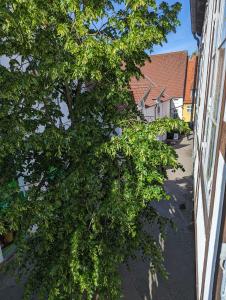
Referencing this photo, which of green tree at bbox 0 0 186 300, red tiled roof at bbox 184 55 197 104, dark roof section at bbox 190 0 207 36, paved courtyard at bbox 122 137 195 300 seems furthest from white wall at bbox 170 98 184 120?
green tree at bbox 0 0 186 300

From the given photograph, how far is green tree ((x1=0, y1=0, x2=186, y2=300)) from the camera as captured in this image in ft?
15.2

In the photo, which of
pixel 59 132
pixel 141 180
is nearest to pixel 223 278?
pixel 141 180

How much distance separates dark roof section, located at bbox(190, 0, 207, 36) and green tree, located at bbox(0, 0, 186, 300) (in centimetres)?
635

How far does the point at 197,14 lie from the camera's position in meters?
12.2

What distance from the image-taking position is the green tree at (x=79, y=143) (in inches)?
183

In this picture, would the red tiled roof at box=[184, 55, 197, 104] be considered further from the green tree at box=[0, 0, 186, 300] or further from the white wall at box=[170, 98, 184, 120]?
the green tree at box=[0, 0, 186, 300]

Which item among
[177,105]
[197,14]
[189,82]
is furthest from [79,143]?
[189,82]

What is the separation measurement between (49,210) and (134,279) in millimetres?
5274

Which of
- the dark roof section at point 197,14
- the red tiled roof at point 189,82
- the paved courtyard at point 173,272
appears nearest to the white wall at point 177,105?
the red tiled roof at point 189,82

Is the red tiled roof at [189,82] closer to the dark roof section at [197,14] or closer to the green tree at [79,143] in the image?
the dark roof section at [197,14]

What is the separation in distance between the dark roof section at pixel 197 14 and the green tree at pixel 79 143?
20.8 feet

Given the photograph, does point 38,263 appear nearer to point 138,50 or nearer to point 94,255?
point 94,255

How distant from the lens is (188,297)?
799cm

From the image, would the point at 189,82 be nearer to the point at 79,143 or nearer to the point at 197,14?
the point at 197,14
